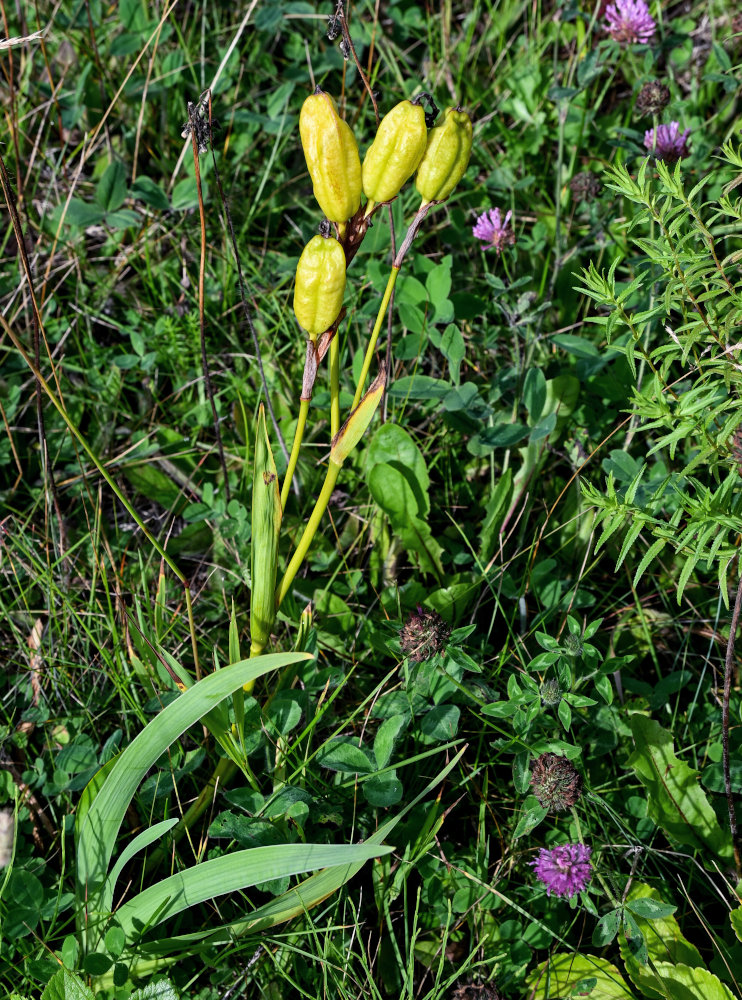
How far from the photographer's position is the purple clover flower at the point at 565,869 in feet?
4.59

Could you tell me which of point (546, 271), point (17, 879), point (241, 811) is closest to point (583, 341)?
point (546, 271)

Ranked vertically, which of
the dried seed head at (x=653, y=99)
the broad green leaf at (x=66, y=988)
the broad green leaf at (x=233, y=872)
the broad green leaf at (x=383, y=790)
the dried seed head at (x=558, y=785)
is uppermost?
the dried seed head at (x=653, y=99)

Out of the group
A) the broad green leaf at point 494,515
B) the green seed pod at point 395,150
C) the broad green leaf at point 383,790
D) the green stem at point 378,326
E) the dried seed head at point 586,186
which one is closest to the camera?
the green seed pod at point 395,150

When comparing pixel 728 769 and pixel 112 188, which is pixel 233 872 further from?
pixel 112 188

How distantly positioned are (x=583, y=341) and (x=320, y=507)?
929 millimetres

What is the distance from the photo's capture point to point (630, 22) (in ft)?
7.57

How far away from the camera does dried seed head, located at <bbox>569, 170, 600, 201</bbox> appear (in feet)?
7.25

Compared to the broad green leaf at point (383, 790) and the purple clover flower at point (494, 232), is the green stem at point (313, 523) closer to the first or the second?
the broad green leaf at point (383, 790)

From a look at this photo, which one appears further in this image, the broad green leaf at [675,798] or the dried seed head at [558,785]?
the broad green leaf at [675,798]

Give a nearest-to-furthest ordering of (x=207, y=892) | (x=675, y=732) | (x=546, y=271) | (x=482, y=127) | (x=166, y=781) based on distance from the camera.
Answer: (x=207, y=892) → (x=166, y=781) → (x=675, y=732) → (x=546, y=271) → (x=482, y=127)

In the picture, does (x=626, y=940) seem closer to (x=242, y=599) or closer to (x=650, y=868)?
(x=650, y=868)

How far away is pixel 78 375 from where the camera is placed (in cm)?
233

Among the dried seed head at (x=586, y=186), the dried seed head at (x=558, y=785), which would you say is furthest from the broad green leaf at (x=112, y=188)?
the dried seed head at (x=558, y=785)

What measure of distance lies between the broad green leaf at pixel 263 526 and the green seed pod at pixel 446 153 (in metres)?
0.44
